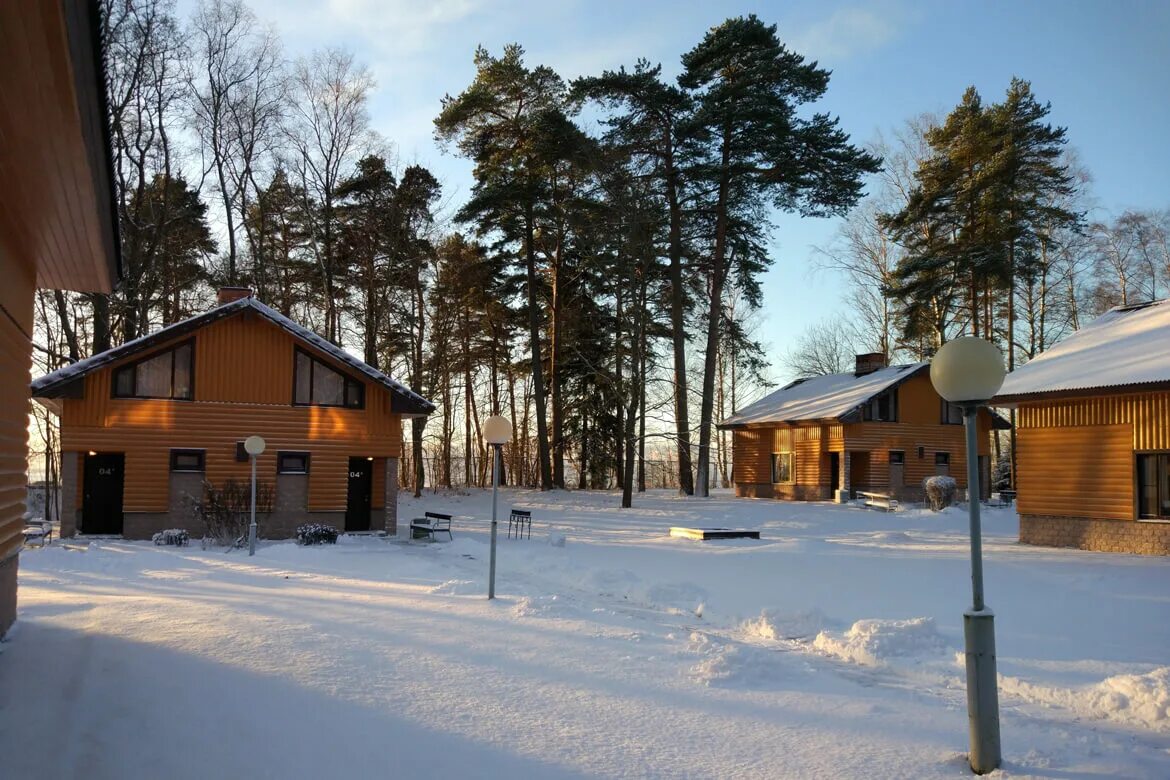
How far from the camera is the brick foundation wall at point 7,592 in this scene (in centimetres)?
775

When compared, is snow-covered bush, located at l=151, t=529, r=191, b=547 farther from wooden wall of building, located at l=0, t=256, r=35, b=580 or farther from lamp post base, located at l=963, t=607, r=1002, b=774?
lamp post base, located at l=963, t=607, r=1002, b=774

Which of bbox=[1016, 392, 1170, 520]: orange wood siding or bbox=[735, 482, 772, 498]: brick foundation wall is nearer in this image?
bbox=[1016, 392, 1170, 520]: orange wood siding

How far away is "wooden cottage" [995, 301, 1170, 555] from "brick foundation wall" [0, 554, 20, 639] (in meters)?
18.4

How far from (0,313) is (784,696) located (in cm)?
722

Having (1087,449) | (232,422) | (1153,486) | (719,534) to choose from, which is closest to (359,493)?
(232,422)

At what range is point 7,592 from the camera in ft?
26.4

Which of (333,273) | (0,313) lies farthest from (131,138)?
(0,313)

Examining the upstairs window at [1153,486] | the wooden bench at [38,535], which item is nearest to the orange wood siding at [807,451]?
the upstairs window at [1153,486]

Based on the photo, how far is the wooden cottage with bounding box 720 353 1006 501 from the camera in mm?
34094

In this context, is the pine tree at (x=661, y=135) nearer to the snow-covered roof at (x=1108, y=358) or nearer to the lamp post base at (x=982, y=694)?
the snow-covered roof at (x=1108, y=358)

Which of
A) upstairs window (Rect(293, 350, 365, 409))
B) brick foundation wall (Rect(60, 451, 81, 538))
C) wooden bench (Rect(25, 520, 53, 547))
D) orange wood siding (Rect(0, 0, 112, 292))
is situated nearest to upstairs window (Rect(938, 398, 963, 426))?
upstairs window (Rect(293, 350, 365, 409))

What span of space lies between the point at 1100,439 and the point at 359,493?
1821 centimetres

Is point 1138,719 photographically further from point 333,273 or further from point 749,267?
point 333,273

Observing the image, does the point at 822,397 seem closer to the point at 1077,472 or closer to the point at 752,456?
the point at 752,456
